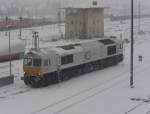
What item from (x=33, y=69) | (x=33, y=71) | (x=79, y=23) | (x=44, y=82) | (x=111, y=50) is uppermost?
(x=79, y=23)

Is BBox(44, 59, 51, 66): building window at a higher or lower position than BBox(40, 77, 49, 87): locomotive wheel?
higher

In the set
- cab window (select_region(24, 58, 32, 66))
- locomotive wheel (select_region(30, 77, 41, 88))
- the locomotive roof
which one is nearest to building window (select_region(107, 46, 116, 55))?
the locomotive roof

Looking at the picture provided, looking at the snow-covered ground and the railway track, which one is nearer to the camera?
the snow-covered ground

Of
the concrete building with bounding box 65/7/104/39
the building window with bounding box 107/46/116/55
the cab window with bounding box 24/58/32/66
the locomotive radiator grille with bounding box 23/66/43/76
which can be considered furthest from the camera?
the concrete building with bounding box 65/7/104/39

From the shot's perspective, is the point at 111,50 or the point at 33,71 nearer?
the point at 33,71

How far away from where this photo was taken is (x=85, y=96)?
34469 mm

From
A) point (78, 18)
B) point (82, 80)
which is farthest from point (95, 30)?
point (82, 80)

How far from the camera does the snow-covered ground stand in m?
30.4

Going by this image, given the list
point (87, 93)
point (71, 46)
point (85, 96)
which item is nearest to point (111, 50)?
point (71, 46)

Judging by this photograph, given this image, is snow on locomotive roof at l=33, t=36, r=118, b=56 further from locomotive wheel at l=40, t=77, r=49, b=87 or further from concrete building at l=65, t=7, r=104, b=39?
concrete building at l=65, t=7, r=104, b=39

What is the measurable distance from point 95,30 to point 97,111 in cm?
2617

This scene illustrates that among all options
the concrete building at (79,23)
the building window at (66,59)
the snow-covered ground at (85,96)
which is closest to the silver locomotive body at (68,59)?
the building window at (66,59)

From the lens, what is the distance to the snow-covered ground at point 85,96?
3041 centimetres

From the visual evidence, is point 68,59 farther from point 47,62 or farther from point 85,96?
point 85,96
